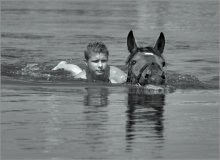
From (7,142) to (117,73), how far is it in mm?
6332

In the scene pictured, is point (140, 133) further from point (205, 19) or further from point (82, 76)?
point (205, 19)

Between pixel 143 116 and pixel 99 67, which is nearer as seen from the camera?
pixel 143 116

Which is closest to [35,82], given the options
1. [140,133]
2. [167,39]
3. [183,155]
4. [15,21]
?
[140,133]

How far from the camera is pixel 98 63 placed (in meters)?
Result: 15.0

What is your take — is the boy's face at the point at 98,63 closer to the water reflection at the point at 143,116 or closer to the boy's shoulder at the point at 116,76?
the boy's shoulder at the point at 116,76

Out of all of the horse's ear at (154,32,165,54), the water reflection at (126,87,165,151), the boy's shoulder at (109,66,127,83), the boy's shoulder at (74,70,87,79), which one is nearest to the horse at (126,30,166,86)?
the horse's ear at (154,32,165,54)

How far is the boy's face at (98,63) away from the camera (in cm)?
1496

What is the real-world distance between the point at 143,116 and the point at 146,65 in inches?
72.4

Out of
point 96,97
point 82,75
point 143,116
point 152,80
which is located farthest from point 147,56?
point 82,75

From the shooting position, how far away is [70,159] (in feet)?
29.0

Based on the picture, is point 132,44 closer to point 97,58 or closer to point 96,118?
point 97,58

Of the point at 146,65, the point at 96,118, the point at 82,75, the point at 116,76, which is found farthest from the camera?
the point at 82,75

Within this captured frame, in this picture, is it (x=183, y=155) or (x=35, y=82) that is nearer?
(x=183, y=155)

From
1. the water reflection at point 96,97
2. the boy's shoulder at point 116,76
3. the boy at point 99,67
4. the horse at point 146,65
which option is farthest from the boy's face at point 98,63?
the horse at point 146,65
